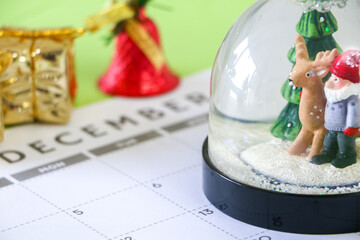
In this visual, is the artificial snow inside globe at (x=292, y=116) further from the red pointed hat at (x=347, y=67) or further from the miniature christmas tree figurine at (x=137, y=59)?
the miniature christmas tree figurine at (x=137, y=59)

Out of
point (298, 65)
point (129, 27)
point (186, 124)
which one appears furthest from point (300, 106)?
point (129, 27)

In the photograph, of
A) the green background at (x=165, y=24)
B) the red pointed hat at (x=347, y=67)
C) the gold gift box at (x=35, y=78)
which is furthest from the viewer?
the green background at (x=165, y=24)

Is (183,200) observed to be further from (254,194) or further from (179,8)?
(179,8)

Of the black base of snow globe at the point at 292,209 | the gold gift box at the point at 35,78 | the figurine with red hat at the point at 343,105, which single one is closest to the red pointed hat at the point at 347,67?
the figurine with red hat at the point at 343,105

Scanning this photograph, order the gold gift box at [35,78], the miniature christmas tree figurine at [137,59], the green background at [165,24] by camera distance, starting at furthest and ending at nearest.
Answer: the green background at [165,24] < the miniature christmas tree figurine at [137,59] < the gold gift box at [35,78]

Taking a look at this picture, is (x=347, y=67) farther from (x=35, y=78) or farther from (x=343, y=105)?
(x=35, y=78)

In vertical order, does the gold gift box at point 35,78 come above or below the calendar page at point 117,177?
above

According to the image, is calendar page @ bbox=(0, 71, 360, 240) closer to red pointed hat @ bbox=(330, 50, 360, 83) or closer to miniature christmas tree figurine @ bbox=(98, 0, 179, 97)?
miniature christmas tree figurine @ bbox=(98, 0, 179, 97)
